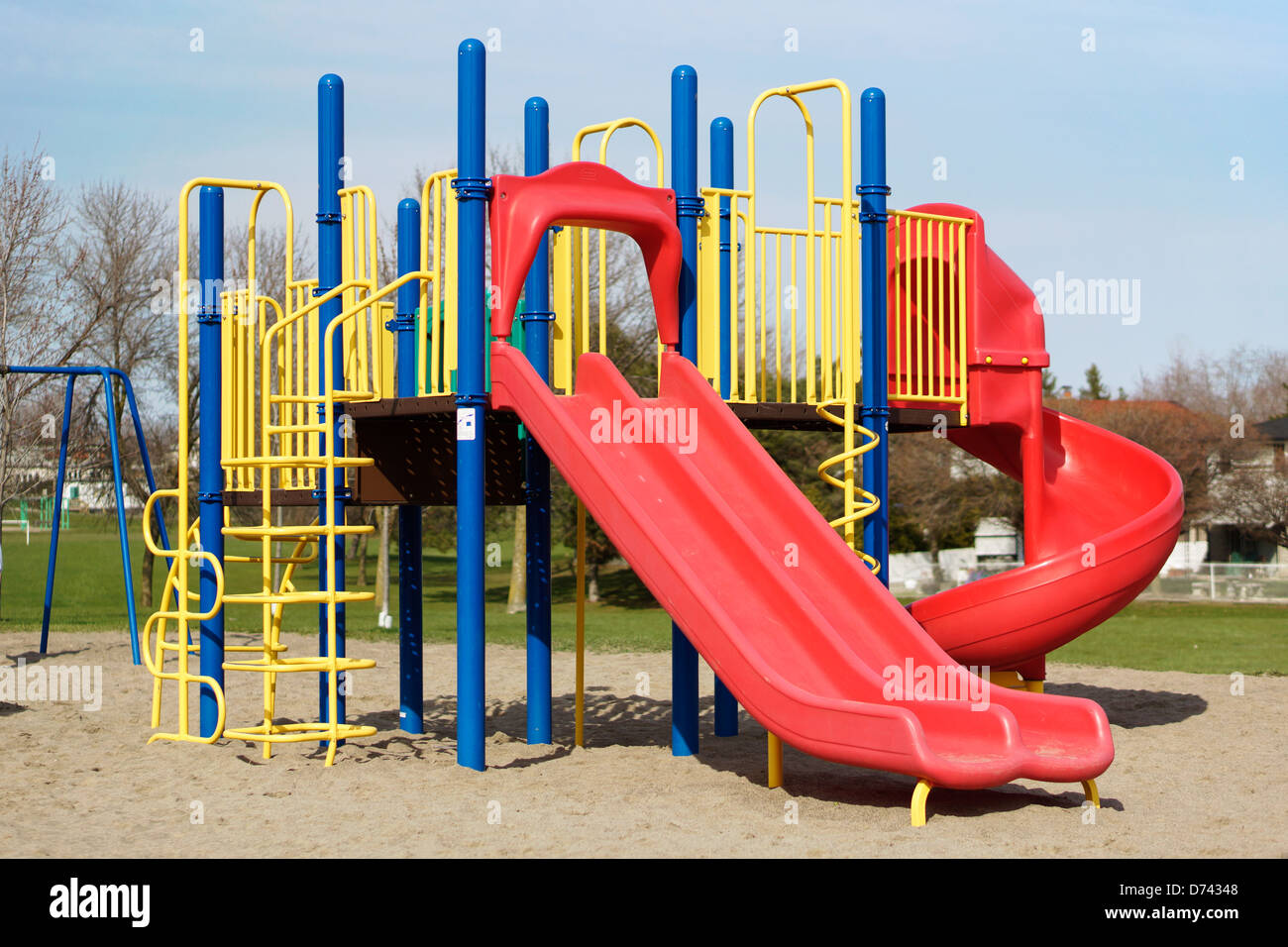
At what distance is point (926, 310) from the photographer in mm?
10836

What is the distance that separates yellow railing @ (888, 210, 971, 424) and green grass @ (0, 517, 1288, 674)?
7743mm

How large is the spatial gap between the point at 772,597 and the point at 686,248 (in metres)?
2.93

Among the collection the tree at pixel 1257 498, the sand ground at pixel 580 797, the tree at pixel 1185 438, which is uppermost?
the tree at pixel 1185 438

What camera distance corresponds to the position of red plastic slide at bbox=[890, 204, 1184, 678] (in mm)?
9969

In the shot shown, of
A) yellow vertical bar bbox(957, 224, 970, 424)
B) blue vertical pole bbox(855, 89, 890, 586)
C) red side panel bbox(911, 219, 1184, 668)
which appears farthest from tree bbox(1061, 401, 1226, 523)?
blue vertical pole bbox(855, 89, 890, 586)

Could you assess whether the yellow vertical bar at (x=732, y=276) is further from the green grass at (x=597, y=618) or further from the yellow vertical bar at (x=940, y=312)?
the green grass at (x=597, y=618)

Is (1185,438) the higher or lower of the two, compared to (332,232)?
lower

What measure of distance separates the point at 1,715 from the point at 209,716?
266 centimetres

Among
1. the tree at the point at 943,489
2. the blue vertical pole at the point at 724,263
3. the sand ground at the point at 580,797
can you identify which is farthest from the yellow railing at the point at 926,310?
the tree at the point at 943,489

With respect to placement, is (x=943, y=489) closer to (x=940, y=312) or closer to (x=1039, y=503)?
(x=1039, y=503)

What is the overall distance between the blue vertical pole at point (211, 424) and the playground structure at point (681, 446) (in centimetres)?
3

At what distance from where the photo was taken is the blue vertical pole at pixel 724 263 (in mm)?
9727

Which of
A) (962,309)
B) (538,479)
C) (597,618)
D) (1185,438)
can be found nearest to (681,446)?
(538,479)

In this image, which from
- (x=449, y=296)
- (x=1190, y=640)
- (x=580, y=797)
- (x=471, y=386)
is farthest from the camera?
(x=1190, y=640)
